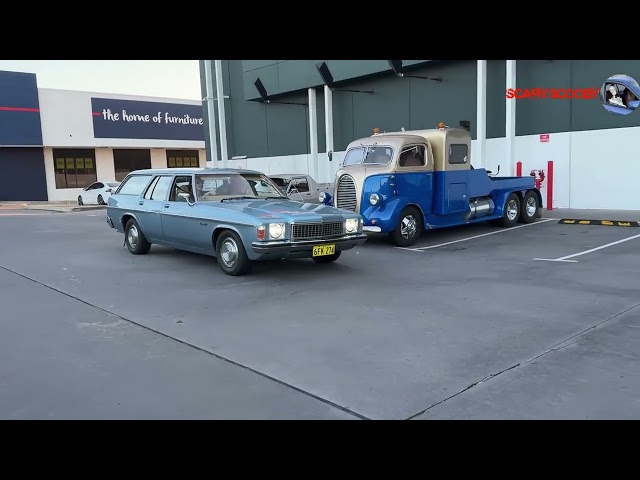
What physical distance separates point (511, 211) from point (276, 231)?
8.00 meters

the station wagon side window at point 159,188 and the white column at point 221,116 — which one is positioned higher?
the white column at point 221,116

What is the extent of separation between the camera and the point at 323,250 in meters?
7.80

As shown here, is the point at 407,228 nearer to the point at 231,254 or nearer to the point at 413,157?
the point at 413,157

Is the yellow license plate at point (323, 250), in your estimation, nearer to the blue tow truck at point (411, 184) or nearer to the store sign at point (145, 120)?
the blue tow truck at point (411, 184)

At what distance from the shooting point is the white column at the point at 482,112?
1653 centimetres

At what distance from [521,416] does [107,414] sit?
268 centimetres

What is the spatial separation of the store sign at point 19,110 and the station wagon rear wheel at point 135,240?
24.5 metres

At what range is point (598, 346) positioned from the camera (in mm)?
4715

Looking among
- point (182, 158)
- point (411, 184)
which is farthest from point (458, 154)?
point (182, 158)

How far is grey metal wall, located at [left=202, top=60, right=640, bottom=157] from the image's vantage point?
51.0 ft

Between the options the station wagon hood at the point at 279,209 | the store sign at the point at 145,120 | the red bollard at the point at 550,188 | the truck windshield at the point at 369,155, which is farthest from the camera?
the store sign at the point at 145,120

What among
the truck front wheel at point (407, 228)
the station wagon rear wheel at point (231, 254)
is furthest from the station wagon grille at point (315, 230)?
the truck front wheel at point (407, 228)
